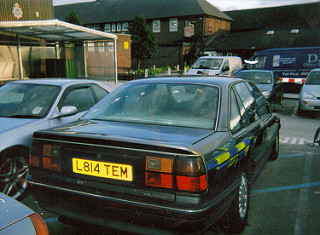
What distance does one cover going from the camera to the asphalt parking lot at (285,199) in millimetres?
3305

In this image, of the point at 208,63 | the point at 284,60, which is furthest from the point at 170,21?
the point at 284,60

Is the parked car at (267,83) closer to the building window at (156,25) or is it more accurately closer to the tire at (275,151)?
the tire at (275,151)

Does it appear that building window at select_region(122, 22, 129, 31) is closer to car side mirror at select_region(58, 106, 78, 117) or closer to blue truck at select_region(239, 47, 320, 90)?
blue truck at select_region(239, 47, 320, 90)

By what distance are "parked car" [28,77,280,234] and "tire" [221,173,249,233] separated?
0.03 ft

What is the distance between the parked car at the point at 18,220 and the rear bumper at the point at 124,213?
0.65 metres

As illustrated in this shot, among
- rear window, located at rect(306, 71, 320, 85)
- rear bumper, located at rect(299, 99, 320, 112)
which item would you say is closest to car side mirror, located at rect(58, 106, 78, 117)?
rear bumper, located at rect(299, 99, 320, 112)

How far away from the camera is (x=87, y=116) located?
11.3 ft

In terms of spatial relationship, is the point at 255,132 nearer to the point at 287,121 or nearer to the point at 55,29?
the point at 287,121

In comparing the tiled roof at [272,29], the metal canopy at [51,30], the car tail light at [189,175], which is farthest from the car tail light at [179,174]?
the tiled roof at [272,29]

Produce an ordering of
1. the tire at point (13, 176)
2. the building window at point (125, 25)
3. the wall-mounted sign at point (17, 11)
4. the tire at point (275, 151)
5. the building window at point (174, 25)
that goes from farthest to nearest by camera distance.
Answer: the building window at point (125, 25), the building window at point (174, 25), the wall-mounted sign at point (17, 11), the tire at point (275, 151), the tire at point (13, 176)

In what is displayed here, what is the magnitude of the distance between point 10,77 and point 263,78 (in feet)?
45.3

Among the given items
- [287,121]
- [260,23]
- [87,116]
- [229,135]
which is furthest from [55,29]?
[260,23]

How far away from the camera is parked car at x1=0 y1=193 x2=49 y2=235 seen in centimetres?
167

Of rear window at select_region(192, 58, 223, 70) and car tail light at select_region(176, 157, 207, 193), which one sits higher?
rear window at select_region(192, 58, 223, 70)
